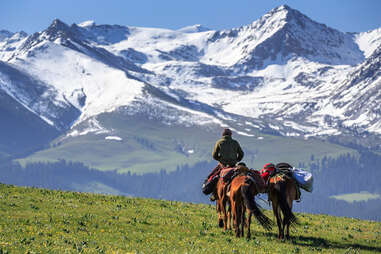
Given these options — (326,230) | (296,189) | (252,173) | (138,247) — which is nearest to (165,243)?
(138,247)

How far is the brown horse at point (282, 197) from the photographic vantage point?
2819 cm

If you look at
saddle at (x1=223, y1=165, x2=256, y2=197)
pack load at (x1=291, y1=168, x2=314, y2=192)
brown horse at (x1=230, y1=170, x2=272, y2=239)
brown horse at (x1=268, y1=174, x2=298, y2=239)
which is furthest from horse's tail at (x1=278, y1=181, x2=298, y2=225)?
saddle at (x1=223, y1=165, x2=256, y2=197)

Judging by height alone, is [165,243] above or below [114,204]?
below

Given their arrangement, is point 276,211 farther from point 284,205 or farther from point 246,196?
point 246,196

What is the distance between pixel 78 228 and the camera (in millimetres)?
26969

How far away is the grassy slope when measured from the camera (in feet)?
76.2

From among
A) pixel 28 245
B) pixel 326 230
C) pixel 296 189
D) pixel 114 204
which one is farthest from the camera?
pixel 114 204

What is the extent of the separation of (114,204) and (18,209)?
7.28 m

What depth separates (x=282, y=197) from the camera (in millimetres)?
28250

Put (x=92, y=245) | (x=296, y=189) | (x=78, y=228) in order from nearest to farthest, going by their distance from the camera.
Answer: (x=92, y=245) < (x=78, y=228) < (x=296, y=189)

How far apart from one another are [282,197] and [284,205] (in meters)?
0.41

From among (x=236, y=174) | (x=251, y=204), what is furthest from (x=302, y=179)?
(x=251, y=204)

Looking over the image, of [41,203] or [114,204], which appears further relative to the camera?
[114,204]

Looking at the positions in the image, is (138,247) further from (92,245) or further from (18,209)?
(18,209)
